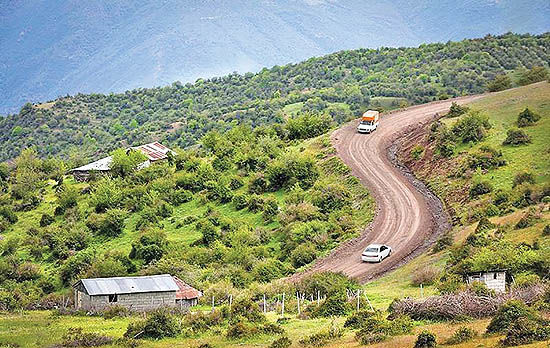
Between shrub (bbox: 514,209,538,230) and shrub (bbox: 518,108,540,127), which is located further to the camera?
shrub (bbox: 518,108,540,127)

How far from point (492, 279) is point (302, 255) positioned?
21720mm

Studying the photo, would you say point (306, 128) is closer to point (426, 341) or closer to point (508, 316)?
point (508, 316)

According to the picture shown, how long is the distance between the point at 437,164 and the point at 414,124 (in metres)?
16.9

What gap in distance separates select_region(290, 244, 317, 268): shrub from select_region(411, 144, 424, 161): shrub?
2134 centimetres

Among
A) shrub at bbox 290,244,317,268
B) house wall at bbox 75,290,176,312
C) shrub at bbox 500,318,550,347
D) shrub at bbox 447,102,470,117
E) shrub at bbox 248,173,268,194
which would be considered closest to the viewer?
shrub at bbox 500,318,550,347

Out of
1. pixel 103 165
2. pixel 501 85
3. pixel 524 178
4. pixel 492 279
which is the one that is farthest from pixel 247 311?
pixel 501 85

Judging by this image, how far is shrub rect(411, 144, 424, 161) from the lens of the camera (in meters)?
83.8

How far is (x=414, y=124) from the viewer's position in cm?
9550

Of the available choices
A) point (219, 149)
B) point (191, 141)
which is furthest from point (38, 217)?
point (191, 141)

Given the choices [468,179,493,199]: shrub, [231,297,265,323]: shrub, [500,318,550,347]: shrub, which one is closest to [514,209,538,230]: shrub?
[468,179,493,199]: shrub

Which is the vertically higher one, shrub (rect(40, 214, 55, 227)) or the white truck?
the white truck

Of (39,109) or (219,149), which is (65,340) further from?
(39,109)

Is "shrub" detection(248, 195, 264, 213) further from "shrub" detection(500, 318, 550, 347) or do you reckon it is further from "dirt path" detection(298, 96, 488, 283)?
"shrub" detection(500, 318, 550, 347)

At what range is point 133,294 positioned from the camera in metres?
55.3
